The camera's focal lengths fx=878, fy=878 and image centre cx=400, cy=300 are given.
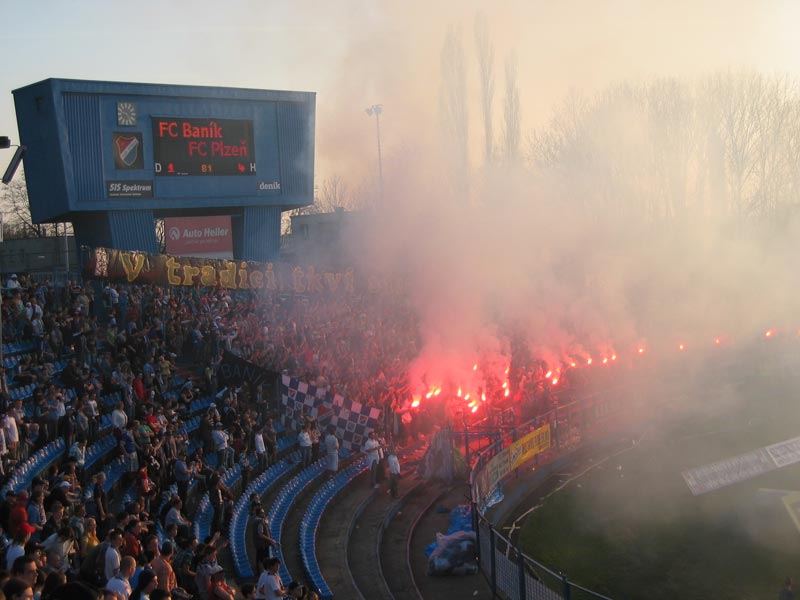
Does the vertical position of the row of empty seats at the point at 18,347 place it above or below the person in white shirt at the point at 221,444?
above

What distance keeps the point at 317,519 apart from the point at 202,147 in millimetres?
15047

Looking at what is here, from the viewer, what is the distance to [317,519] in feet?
45.0

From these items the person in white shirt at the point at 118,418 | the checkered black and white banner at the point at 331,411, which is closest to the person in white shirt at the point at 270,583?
the person in white shirt at the point at 118,418

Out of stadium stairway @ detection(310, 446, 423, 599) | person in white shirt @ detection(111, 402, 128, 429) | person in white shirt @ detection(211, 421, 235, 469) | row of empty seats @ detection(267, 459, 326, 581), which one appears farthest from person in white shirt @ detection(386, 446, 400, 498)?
person in white shirt @ detection(111, 402, 128, 429)

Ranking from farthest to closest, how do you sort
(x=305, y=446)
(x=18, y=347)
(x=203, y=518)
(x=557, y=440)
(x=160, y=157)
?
1. (x=160, y=157)
2. (x=557, y=440)
3. (x=18, y=347)
4. (x=305, y=446)
5. (x=203, y=518)

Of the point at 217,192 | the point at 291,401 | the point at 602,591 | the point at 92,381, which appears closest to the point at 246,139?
the point at 217,192

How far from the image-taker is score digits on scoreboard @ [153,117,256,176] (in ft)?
81.9

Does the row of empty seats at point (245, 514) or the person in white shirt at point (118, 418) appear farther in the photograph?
the person in white shirt at point (118, 418)

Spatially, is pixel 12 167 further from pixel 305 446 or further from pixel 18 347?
pixel 305 446

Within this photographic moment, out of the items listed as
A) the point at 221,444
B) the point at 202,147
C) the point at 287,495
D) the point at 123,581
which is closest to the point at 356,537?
the point at 287,495

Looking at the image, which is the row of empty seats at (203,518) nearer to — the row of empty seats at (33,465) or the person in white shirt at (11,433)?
the row of empty seats at (33,465)

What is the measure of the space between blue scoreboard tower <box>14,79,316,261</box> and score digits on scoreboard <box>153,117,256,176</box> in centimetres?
3

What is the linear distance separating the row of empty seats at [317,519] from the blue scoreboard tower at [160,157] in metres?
11.5

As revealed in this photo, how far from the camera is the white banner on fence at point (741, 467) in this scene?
15.9 m
